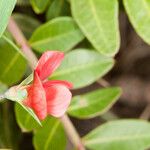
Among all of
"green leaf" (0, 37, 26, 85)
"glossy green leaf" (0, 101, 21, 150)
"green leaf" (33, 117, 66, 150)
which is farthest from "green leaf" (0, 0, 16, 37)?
"glossy green leaf" (0, 101, 21, 150)

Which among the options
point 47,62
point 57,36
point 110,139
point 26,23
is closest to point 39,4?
point 57,36

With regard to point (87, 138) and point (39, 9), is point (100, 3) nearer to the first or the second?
point (39, 9)

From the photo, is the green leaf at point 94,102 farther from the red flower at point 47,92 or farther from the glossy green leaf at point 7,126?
the red flower at point 47,92

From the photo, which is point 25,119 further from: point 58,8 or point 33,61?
point 58,8

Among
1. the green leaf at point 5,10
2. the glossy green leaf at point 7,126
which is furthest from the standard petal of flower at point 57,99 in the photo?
the glossy green leaf at point 7,126

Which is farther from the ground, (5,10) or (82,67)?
(5,10)

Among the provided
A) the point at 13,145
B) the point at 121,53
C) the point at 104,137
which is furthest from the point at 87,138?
the point at 121,53

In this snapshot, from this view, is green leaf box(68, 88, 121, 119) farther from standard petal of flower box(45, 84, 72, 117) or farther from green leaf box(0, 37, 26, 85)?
standard petal of flower box(45, 84, 72, 117)
